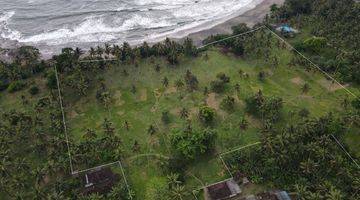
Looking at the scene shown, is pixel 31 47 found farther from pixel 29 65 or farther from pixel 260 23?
pixel 260 23

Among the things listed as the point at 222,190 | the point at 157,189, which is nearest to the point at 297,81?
the point at 222,190

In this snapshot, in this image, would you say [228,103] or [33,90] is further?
[33,90]

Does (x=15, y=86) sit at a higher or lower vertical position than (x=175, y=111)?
higher

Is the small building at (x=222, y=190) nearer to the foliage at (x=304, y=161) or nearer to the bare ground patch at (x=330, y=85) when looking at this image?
the foliage at (x=304, y=161)

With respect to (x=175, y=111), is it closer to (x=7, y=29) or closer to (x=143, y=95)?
Result: (x=143, y=95)

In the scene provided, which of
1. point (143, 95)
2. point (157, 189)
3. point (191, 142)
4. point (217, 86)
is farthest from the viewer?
point (143, 95)

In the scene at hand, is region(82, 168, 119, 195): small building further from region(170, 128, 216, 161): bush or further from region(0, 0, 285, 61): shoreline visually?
region(0, 0, 285, 61): shoreline
